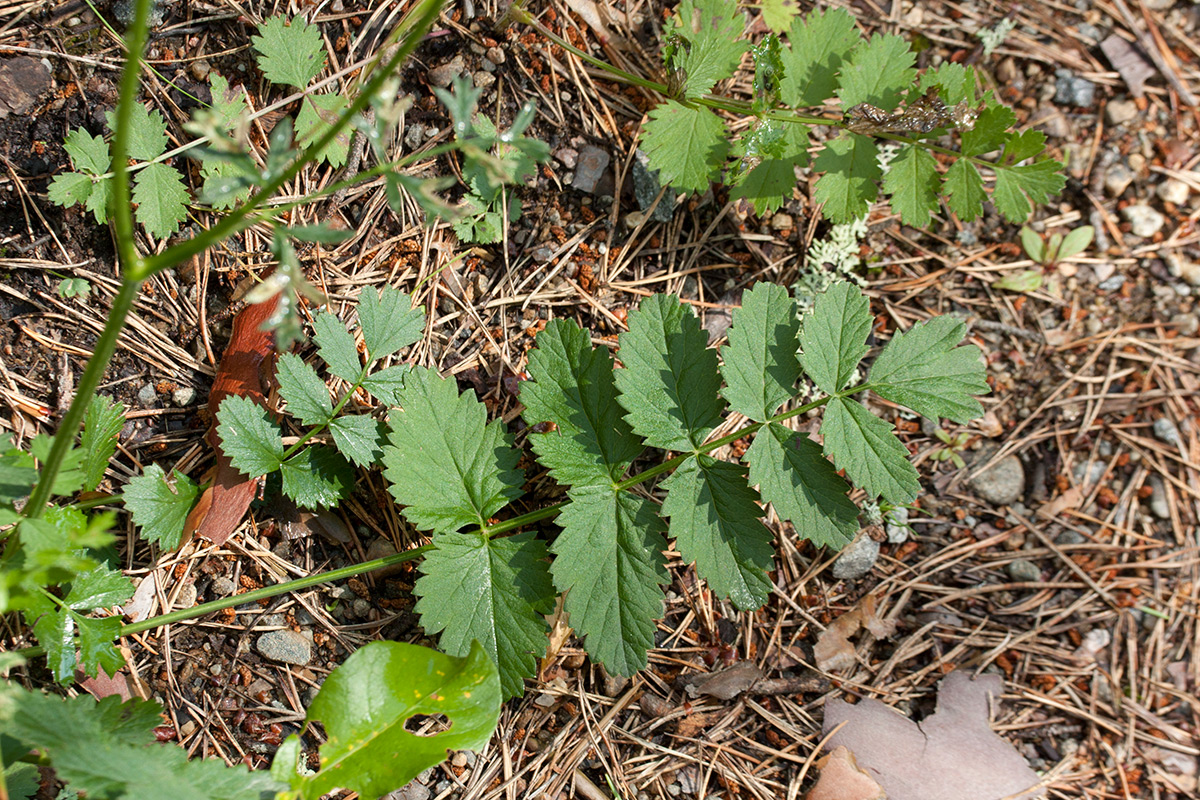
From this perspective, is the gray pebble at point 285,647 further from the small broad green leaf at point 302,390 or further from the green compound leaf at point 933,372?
the green compound leaf at point 933,372

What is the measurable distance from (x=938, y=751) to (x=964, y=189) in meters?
1.78

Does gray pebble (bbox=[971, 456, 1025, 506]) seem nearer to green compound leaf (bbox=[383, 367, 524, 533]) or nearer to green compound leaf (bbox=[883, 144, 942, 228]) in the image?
green compound leaf (bbox=[883, 144, 942, 228])

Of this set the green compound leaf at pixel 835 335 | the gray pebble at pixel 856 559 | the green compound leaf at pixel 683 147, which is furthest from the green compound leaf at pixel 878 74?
the gray pebble at pixel 856 559

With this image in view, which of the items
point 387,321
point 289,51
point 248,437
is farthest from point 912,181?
point 248,437

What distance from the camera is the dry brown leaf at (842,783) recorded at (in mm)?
2340

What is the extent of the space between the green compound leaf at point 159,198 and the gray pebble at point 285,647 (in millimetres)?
1147

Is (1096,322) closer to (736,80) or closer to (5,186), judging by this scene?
(736,80)

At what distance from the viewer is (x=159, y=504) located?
202 cm

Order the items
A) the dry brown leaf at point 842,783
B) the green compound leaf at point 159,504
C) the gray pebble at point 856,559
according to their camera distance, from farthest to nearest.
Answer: the gray pebble at point 856,559
the dry brown leaf at point 842,783
the green compound leaf at point 159,504

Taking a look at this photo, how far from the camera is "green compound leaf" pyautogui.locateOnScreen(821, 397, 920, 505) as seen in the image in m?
2.04

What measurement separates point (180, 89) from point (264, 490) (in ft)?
3.87

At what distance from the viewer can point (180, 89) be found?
226cm

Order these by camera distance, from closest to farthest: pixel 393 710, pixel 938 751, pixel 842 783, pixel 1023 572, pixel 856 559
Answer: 1. pixel 393 710
2. pixel 842 783
3. pixel 938 751
4. pixel 856 559
5. pixel 1023 572

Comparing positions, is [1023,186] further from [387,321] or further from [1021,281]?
[387,321]
